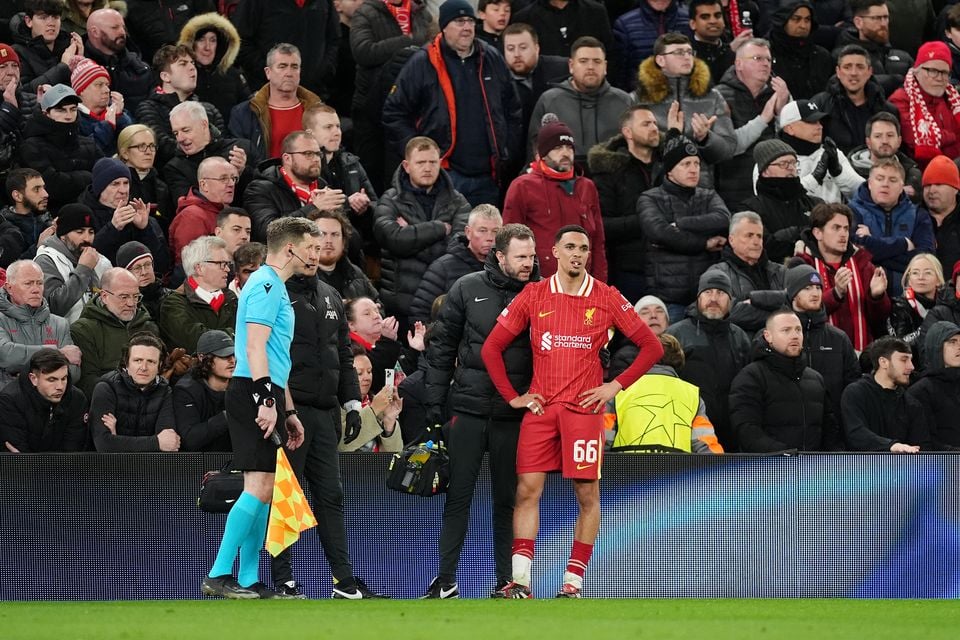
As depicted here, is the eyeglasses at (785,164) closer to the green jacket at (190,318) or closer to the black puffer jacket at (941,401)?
the black puffer jacket at (941,401)

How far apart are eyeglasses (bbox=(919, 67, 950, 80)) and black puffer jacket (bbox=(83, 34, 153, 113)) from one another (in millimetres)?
7587

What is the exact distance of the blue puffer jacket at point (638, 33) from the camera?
17688mm

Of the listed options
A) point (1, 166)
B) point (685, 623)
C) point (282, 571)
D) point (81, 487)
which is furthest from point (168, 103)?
point (685, 623)

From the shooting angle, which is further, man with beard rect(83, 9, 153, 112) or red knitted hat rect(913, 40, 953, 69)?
red knitted hat rect(913, 40, 953, 69)

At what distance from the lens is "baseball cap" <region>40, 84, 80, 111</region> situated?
13.8 metres

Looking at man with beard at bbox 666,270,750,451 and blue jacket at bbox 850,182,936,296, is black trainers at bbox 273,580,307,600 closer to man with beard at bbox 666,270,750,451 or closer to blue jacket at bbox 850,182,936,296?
man with beard at bbox 666,270,750,451

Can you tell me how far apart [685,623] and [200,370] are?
424 centimetres

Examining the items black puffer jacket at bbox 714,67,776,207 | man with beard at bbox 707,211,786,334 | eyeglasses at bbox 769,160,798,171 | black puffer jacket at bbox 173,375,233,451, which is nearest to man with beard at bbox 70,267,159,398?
black puffer jacket at bbox 173,375,233,451

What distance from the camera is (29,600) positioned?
11164 mm

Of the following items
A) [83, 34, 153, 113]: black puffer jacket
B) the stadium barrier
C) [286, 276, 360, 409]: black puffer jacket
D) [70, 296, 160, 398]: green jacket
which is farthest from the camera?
[83, 34, 153, 113]: black puffer jacket

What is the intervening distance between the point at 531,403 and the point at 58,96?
17.5ft

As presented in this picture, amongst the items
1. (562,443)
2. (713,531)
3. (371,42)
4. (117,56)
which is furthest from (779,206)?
(117,56)

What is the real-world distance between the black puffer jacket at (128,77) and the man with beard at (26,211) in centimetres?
216

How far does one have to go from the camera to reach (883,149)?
53.4ft
